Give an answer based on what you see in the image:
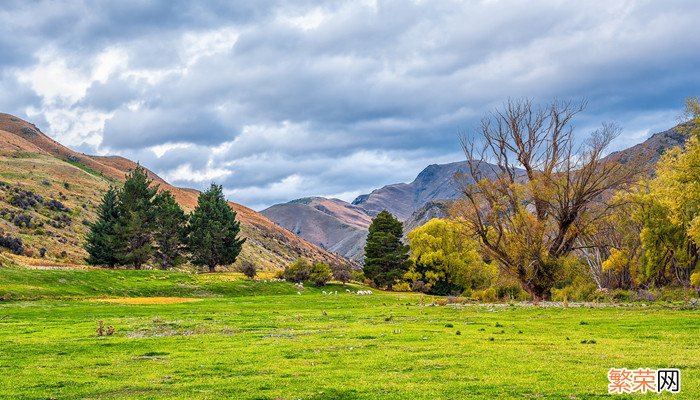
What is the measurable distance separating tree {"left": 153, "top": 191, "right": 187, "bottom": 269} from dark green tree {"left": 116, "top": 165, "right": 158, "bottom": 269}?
2.10m

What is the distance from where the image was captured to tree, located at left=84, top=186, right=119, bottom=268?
2958 inches

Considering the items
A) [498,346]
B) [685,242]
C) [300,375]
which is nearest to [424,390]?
[300,375]

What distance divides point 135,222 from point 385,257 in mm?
37785

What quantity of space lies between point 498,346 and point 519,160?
93.2 ft

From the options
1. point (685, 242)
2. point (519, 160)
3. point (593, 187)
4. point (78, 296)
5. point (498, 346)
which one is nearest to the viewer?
point (498, 346)

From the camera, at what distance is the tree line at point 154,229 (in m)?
75.8

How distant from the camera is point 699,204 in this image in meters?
37.0

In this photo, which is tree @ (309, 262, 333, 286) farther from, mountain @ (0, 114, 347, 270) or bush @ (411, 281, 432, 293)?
mountain @ (0, 114, 347, 270)

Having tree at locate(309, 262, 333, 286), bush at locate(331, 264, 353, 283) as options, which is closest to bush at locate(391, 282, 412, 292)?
bush at locate(331, 264, 353, 283)

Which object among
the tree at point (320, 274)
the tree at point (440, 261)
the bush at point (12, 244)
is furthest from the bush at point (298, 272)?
the bush at point (12, 244)

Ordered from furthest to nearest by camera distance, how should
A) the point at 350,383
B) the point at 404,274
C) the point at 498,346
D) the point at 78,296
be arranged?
the point at 404,274 < the point at 78,296 < the point at 498,346 < the point at 350,383

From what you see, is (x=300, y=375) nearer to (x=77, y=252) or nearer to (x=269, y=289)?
(x=269, y=289)

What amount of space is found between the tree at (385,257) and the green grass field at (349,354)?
53377 millimetres

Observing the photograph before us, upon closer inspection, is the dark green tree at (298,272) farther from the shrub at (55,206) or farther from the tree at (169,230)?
the shrub at (55,206)
